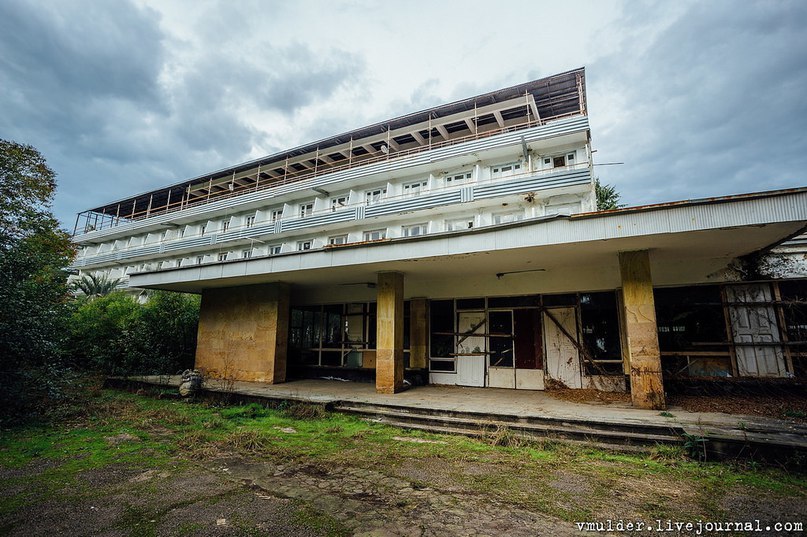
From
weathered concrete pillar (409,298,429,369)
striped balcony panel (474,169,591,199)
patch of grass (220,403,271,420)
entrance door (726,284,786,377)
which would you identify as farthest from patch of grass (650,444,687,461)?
striped balcony panel (474,169,591,199)

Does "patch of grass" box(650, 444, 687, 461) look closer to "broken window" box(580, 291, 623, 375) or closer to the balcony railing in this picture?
"broken window" box(580, 291, 623, 375)

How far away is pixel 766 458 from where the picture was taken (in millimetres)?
4562

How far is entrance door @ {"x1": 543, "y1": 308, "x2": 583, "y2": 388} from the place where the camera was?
920 cm

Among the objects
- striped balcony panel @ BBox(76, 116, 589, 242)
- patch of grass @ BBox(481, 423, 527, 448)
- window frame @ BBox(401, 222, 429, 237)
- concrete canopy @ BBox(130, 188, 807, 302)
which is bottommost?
patch of grass @ BBox(481, 423, 527, 448)

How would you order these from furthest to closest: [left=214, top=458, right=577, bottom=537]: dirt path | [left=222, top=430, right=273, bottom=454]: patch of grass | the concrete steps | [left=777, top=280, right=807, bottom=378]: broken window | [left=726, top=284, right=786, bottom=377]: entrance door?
[left=726, top=284, right=786, bottom=377]: entrance door
[left=777, top=280, right=807, bottom=378]: broken window
[left=222, top=430, right=273, bottom=454]: patch of grass
the concrete steps
[left=214, top=458, right=577, bottom=537]: dirt path

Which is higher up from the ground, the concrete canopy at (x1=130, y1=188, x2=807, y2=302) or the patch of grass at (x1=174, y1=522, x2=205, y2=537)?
the concrete canopy at (x1=130, y1=188, x2=807, y2=302)

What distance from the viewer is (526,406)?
716 centimetres

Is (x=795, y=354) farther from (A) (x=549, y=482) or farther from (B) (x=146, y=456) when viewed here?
(B) (x=146, y=456)

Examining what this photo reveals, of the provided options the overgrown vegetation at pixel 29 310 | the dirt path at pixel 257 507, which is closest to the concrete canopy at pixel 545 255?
the overgrown vegetation at pixel 29 310

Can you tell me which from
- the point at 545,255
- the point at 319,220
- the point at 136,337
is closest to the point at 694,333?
the point at 545,255

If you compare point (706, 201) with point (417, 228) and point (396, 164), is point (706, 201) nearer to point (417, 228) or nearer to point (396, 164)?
point (417, 228)

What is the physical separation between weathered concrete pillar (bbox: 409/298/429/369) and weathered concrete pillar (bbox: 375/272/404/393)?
1.58m

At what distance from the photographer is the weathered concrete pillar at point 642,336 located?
6645mm

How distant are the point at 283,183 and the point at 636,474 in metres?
25.6
